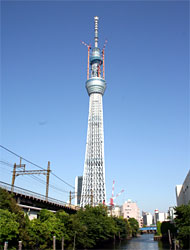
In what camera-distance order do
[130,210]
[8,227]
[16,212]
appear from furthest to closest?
[130,210]
[16,212]
[8,227]

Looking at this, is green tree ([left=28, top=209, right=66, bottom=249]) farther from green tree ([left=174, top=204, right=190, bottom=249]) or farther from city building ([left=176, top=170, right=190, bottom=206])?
city building ([left=176, top=170, right=190, bottom=206])

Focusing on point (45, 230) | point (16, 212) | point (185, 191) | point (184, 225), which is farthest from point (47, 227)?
point (185, 191)

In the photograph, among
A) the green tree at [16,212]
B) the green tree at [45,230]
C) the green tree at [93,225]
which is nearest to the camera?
the green tree at [16,212]

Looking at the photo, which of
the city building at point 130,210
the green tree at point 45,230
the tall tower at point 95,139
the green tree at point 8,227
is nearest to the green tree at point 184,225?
the green tree at point 45,230

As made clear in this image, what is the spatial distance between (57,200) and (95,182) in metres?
50.7

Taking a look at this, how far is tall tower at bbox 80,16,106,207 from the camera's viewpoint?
284ft

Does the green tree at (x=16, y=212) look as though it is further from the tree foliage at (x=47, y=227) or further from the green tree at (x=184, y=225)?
the green tree at (x=184, y=225)

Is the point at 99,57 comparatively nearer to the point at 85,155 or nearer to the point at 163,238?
the point at 85,155

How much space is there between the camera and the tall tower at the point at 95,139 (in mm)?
86438

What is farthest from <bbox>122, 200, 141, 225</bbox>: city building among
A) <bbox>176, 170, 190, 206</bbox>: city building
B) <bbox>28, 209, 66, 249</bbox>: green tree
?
<bbox>28, 209, 66, 249</bbox>: green tree

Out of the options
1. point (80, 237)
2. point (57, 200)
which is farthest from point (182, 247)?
point (57, 200)

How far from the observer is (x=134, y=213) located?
142875 mm

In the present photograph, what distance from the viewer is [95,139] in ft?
302

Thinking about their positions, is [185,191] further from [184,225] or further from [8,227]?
[8,227]
